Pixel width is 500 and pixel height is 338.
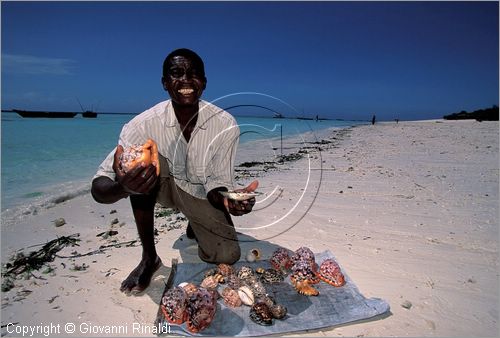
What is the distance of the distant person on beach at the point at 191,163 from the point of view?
336 centimetres

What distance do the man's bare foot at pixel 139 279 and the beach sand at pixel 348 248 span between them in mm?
66

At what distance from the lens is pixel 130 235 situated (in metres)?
4.54

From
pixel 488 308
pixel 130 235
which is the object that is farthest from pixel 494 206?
pixel 130 235

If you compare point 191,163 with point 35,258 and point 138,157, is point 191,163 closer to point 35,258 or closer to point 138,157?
point 138,157

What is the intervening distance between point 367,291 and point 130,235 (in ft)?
9.82

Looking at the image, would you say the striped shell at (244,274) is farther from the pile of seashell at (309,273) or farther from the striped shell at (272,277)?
the pile of seashell at (309,273)

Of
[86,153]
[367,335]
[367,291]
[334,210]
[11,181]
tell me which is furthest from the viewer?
[86,153]

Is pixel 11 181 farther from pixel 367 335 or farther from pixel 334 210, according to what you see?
pixel 367 335

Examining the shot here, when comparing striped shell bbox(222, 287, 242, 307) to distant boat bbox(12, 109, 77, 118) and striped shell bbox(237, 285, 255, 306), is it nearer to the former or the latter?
striped shell bbox(237, 285, 255, 306)

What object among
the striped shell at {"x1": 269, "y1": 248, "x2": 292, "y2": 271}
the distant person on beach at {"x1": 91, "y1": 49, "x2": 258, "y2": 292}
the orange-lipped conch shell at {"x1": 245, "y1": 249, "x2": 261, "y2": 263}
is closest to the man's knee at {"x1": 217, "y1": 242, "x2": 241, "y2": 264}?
the distant person on beach at {"x1": 91, "y1": 49, "x2": 258, "y2": 292}

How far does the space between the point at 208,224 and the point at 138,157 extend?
3.96 ft

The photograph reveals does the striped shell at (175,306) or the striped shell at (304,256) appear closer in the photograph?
the striped shell at (175,306)

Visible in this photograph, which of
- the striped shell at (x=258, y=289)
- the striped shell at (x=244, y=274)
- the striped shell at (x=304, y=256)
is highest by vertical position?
the striped shell at (x=304, y=256)

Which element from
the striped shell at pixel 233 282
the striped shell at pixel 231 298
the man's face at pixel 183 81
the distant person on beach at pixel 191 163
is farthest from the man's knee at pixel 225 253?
the man's face at pixel 183 81
